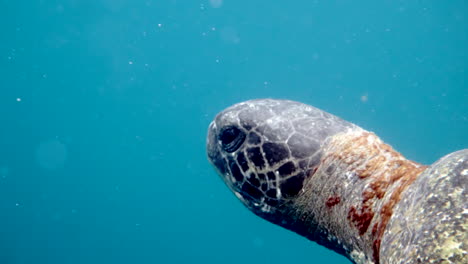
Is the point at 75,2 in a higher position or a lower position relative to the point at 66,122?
higher

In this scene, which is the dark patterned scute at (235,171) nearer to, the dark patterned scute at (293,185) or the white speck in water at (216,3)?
the dark patterned scute at (293,185)

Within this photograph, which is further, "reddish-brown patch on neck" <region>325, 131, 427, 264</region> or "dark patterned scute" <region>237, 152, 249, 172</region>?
"dark patterned scute" <region>237, 152, 249, 172</region>

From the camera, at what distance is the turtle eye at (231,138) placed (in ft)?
9.98

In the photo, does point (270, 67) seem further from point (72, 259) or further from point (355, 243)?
point (355, 243)

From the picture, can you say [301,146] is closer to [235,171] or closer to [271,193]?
[271,193]

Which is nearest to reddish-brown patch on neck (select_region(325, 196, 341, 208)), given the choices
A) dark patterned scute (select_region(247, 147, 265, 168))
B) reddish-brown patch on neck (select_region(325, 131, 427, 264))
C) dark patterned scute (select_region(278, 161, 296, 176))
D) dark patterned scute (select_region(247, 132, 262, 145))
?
reddish-brown patch on neck (select_region(325, 131, 427, 264))

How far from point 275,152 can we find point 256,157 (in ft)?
0.58

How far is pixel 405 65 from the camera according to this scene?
46.4m

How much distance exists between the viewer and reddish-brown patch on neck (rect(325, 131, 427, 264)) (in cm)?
198

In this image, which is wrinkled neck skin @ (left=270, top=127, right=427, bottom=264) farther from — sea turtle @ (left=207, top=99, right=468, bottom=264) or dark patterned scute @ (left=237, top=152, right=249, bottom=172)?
dark patterned scute @ (left=237, top=152, right=249, bottom=172)

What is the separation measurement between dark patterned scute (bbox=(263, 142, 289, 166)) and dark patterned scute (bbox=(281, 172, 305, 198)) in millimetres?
176

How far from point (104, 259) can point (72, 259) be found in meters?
3.37

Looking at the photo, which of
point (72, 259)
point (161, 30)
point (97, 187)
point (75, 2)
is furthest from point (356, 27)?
point (72, 259)

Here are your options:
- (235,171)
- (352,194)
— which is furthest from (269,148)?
(352,194)
